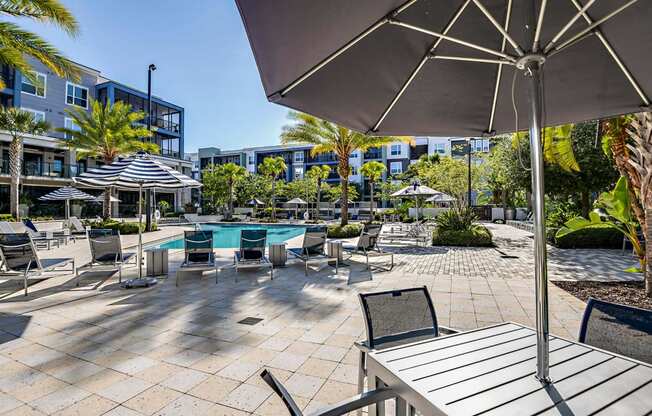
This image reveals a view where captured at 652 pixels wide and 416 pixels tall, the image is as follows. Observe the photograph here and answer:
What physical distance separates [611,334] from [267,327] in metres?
3.63

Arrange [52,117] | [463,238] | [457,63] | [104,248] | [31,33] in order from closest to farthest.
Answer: [457,63]
[104,248]
[31,33]
[463,238]
[52,117]

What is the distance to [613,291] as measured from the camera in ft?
19.8

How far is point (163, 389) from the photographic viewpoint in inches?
114

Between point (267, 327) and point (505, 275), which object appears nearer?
point (267, 327)

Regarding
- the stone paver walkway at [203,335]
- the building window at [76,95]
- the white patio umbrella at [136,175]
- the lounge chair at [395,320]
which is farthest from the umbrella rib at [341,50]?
the building window at [76,95]

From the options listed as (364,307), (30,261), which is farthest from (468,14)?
(30,261)

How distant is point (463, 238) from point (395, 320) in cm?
1173

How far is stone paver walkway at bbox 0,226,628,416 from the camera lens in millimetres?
2803

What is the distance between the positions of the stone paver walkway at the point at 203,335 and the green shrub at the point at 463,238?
5.31 m

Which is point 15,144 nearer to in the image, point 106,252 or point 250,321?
point 106,252

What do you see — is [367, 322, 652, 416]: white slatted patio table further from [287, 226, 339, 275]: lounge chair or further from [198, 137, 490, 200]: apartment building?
[198, 137, 490, 200]: apartment building

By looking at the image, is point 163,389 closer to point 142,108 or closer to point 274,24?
point 274,24

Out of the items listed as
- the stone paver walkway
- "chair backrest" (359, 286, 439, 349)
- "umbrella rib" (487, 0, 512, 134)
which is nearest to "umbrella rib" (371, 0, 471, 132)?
"umbrella rib" (487, 0, 512, 134)

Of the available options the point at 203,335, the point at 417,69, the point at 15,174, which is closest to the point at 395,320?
the point at 417,69
